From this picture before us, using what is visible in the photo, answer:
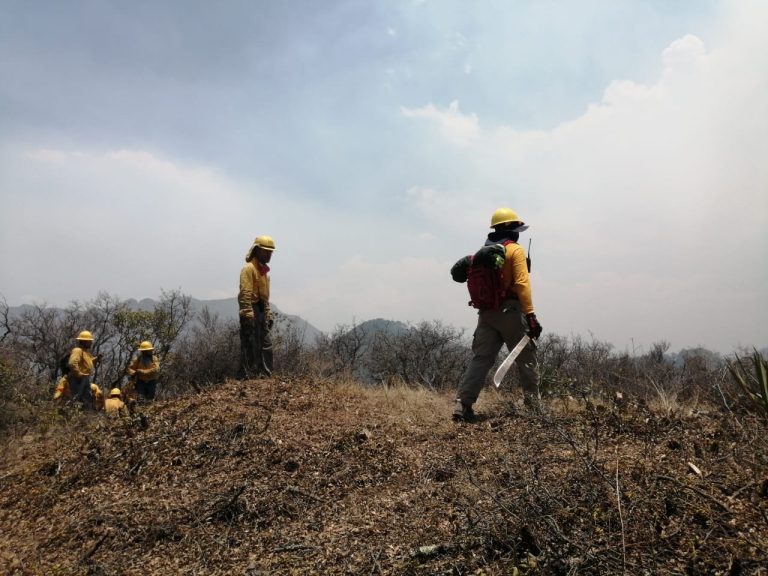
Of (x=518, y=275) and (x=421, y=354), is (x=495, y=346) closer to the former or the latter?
(x=518, y=275)

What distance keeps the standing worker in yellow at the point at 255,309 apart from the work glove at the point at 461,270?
2.56 m

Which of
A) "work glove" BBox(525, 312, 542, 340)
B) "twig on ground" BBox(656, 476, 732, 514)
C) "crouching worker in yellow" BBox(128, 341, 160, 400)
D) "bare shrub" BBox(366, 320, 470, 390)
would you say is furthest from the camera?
"bare shrub" BBox(366, 320, 470, 390)

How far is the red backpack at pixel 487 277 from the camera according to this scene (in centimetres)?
486

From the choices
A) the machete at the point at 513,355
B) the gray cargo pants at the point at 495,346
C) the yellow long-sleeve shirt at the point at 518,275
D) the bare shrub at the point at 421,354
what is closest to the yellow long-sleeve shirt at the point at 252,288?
the gray cargo pants at the point at 495,346

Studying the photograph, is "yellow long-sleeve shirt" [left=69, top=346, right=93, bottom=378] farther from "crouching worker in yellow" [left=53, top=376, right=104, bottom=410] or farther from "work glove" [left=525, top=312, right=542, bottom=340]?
"work glove" [left=525, top=312, right=542, bottom=340]

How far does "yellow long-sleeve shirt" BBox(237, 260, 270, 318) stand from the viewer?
628cm

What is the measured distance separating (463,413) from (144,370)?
672 cm

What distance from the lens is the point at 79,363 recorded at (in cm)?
888

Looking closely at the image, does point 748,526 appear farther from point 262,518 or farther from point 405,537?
point 262,518

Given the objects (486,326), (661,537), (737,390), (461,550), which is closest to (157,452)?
(461,550)

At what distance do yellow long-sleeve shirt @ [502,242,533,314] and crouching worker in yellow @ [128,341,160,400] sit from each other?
697cm

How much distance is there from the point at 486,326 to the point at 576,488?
2.67 meters

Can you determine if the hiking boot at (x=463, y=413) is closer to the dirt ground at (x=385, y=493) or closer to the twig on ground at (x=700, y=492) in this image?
the dirt ground at (x=385, y=493)

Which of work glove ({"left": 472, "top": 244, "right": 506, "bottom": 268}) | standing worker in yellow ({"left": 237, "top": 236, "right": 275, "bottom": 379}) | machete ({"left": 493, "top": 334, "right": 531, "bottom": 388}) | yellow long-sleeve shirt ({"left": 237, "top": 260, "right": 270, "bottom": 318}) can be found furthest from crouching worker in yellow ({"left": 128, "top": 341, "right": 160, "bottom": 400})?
machete ({"left": 493, "top": 334, "right": 531, "bottom": 388})
